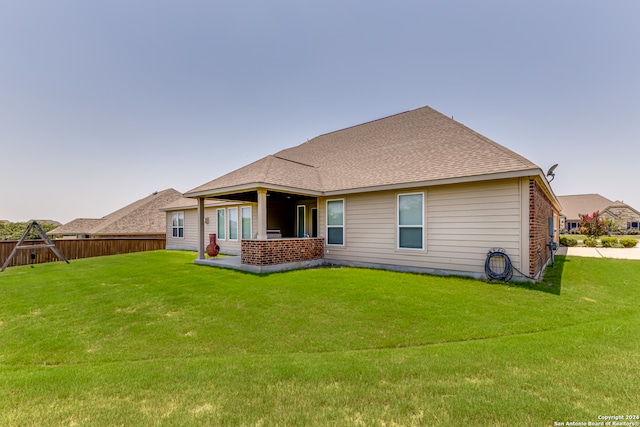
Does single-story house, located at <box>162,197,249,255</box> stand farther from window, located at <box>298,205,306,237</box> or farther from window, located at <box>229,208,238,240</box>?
window, located at <box>298,205,306,237</box>

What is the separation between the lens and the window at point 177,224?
18.7 metres

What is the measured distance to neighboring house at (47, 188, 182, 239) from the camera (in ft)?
90.2

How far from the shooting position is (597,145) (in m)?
15.4

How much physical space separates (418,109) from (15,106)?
19596 mm

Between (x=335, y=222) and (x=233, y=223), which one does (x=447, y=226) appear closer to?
(x=335, y=222)

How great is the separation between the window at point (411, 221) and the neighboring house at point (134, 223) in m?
23.6

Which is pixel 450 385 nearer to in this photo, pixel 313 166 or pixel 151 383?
pixel 151 383

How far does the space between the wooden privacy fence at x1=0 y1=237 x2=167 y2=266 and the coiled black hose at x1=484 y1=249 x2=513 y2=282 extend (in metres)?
19.6

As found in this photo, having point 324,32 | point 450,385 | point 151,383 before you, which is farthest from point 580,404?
point 324,32

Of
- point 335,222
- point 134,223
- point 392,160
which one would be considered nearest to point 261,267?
point 335,222

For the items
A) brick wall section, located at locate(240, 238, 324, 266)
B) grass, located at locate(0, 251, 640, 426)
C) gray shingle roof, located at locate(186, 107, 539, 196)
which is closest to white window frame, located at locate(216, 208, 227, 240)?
gray shingle roof, located at locate(186, 107, 539, 196)

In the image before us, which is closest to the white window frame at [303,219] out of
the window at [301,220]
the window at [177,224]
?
the window at [301,220]

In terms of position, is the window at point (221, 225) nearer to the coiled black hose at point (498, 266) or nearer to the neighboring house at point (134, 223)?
the neighboring house at point (134, 223)

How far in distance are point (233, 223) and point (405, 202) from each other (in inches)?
386
